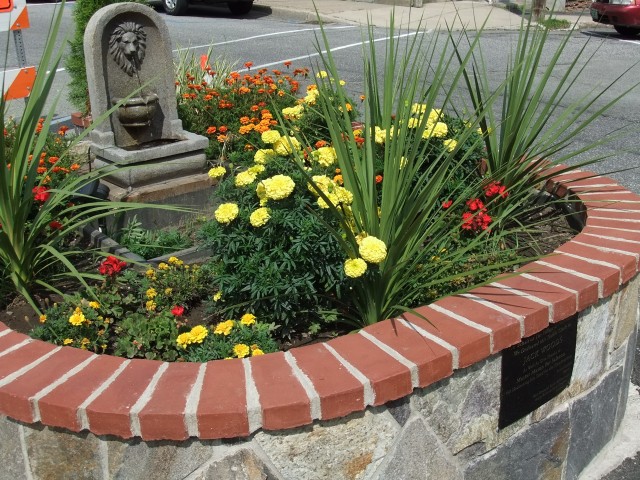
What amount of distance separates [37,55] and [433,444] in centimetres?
1168

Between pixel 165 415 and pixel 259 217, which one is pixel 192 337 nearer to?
pixel 259 217

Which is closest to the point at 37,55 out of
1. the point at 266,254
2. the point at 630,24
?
the point at 630,24

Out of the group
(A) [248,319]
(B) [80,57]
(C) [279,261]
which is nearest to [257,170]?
(C) [279,261]

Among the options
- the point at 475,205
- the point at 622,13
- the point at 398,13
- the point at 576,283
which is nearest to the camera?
the point at 576,283

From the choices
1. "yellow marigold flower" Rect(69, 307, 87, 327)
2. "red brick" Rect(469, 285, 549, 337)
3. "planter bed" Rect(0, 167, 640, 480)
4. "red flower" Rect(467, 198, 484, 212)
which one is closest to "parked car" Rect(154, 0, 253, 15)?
"red flower" Rect(467, 198, 484, 212)

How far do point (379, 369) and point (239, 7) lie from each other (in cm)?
1582

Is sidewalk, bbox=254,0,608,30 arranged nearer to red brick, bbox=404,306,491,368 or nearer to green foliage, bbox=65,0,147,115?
green foliage, bbox=65,0,147,115

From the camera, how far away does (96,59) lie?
14.6 feet

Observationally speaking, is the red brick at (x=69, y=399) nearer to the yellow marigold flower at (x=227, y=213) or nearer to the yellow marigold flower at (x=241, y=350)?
the yellow marigold flower at (x=241, y=350)

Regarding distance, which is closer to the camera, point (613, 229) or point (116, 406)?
point (116, 406)

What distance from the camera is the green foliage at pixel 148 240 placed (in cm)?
383

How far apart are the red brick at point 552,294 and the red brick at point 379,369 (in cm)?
66

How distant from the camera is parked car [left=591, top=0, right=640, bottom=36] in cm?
1244

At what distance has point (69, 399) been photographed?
210 cm
